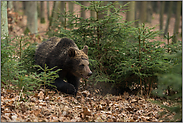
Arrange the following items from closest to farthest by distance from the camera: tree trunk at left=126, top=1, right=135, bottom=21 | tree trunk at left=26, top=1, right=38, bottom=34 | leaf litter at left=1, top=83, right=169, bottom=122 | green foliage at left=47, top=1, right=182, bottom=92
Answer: leaf litter at left=1, top=83, right=169, bottom=122 < green foliage at left=47, top=1, right=182, bottom=92 < tree trunk at left=126, top=1, right=135, bottom=21 < tree trunk at left=26, top=1, right=38, bottom=34

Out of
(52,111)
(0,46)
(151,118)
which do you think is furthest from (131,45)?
(0,46)

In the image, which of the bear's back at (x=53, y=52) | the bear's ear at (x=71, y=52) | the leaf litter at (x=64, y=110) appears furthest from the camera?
the bear's back at (x=53, y=52)

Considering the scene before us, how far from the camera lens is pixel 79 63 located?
645 centimetres

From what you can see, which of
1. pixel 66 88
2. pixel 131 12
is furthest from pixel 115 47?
pixel 131 12

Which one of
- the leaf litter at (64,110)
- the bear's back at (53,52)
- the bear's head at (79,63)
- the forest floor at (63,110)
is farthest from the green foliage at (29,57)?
the bear's head at (79,63)

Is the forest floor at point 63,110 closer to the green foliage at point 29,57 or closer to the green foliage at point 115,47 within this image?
the green foliage at point 115,47

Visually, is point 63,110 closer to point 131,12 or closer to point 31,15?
point 131,12

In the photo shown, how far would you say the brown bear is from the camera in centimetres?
645

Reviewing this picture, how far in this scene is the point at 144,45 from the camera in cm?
729

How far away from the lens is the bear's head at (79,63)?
6.37 meters

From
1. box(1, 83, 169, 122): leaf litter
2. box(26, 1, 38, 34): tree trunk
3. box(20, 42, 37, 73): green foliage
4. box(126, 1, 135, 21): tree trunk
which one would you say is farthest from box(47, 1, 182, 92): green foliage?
box(26, 1, 38, 34): tree trunk

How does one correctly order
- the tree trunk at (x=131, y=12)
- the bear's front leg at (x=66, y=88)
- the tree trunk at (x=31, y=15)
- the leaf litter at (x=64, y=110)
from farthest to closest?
1. the tree trunk at (x=31, y=15)
2. the tree trunk at (x=131, y=12)
3. the bear's front leg at (x=66, y=88)
4. the leaf litter at (x=64, y=110)

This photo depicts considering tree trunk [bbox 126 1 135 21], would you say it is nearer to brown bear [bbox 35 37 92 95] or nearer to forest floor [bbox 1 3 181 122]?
brown bear [bbox 35 37 92 95]

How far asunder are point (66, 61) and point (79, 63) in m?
0.50
